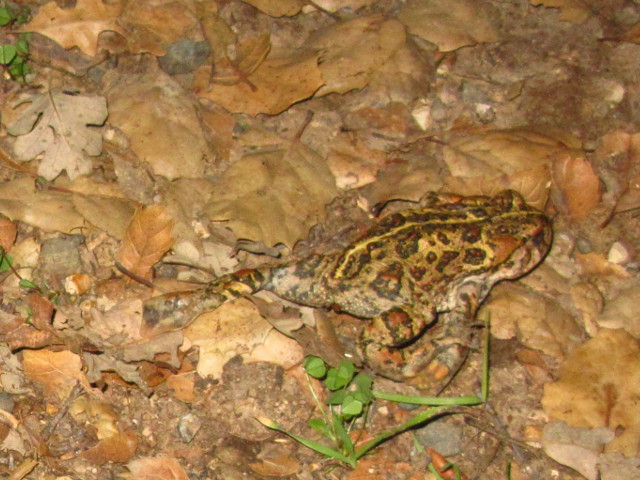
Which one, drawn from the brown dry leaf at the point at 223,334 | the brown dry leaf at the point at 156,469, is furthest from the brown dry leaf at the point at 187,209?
the brown dry leaf at the point at 156,469

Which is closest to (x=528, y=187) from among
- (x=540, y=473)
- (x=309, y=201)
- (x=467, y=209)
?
(x=467, y=209)

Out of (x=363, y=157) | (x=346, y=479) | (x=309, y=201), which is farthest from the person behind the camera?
(x=363, y=157)

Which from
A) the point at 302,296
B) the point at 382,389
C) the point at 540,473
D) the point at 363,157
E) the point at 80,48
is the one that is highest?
the point at 80,48

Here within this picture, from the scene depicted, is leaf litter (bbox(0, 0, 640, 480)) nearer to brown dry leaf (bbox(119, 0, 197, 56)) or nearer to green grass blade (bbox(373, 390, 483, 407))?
brown dry leaf (bbox(119, 0, 197, 56))

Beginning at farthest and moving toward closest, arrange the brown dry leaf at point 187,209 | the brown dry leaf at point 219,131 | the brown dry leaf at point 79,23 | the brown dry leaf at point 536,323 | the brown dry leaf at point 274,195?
the brown dry leaf at point 79,23, the brown dry leaf at point 219,131, the brown dry leaf at point 187,209, the brown dry leaf at point 274,195, the brown dry leaf at point 536,323

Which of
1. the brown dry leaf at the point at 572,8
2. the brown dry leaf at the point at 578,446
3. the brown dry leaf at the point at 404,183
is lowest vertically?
the brown dry leaf at the point at 578,446

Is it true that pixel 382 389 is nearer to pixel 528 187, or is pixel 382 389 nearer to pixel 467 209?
pixel 467 209

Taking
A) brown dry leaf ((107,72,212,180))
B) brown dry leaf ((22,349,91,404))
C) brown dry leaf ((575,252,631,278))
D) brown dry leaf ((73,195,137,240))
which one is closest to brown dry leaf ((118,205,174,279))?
brown dry leaf ((73,195,137,240))

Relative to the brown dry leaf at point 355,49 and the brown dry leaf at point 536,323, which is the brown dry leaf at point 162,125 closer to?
the brown dry leaf at point 355,49
